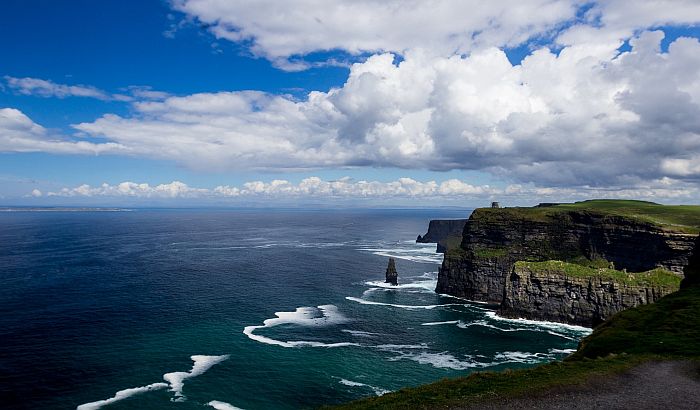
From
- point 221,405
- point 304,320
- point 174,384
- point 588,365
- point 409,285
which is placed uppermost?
point 588,365

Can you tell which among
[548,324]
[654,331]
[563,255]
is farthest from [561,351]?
[563,255]

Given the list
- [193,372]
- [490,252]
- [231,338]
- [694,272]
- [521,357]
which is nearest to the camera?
[193,372]

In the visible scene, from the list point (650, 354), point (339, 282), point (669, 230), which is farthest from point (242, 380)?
point (669, 230)

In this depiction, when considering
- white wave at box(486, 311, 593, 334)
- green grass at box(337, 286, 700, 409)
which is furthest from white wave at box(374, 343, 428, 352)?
green grass at box(337, 286, 700, 409)

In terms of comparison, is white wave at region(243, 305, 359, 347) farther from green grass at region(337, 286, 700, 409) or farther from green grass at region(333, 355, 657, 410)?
green grass at region(333, 355, 657, 410)

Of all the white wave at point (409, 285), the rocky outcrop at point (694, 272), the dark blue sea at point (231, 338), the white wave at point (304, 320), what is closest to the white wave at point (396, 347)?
the dark blue sea at point (231, 338)

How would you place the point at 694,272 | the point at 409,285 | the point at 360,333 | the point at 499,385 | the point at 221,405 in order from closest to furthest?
the point at 499,385
the point at 221,405
the point at 694,272
the point at 360,333
the point at 409,285

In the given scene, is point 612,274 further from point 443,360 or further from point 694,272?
point 443,360
